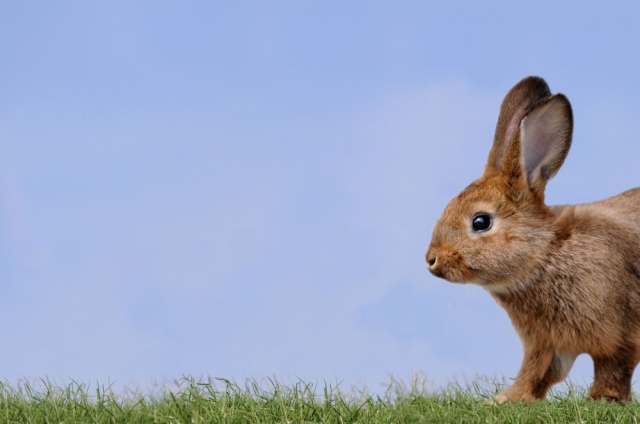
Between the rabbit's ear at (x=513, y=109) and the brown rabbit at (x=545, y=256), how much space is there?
1 centimetres

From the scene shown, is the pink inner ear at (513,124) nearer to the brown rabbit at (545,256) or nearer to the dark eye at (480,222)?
the brown rabbit at (545,256)

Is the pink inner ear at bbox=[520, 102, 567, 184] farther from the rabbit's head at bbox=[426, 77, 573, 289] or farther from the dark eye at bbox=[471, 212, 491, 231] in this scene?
the dark eye at bbox=[471, 212, 491, 231]

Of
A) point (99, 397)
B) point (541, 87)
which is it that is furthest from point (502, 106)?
point (99, 397)

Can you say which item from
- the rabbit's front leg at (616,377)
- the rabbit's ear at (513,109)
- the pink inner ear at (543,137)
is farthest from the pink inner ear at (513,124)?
the rabbit's front leg at (616,377)

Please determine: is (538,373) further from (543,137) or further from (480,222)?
(543,137)

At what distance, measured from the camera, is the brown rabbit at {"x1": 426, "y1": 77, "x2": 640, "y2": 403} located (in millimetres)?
4395

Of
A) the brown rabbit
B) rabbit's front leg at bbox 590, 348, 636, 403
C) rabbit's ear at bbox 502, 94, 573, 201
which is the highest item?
rabbit's ear at bbox 502, 94, 573, 201

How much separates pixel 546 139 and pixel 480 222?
654mm

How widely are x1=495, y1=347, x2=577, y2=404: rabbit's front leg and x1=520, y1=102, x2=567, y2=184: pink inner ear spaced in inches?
41.5

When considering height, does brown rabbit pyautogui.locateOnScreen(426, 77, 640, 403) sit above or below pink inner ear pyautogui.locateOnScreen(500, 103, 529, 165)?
below

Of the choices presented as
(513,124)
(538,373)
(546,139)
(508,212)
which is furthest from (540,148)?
(538,373)

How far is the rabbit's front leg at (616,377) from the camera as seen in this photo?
14.7 feet

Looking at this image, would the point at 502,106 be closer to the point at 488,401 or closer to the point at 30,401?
the point at 488,401

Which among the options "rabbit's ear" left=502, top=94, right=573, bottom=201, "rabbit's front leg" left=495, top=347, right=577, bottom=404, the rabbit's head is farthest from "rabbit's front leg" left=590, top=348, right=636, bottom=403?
"rabbit's ear" left=502, top=94, right=573, bottom=201
